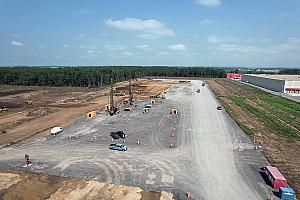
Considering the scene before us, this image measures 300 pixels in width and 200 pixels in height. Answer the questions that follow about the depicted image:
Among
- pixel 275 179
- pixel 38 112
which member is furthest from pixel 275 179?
pixel 38 112

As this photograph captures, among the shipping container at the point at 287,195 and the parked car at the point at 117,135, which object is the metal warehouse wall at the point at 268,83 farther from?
the shipping container at the point at 287,195

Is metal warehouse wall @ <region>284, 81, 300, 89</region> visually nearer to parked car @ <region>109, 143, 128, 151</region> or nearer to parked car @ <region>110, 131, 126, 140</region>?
parked car @ <region>110, 131, 126, 140</region>

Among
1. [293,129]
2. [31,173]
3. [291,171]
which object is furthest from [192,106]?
[31,173]

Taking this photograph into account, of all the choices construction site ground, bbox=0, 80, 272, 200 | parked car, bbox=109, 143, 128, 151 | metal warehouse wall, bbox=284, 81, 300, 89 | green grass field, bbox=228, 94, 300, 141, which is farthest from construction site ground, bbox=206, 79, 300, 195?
metal warehouse wall, bbox=284, 81, 300, 89

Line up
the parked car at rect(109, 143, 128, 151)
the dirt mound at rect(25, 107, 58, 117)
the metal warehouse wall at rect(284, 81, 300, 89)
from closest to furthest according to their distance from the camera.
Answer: the parked car at rect(109, 143, 128, 151), the dirt mound at rect(25, 107, 58, 117), the metal warehouse wall at rect(284, 81, 300, 89)

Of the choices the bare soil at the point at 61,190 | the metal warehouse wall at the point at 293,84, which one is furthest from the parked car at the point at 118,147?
the metal warehouse wall at the point at 293,84

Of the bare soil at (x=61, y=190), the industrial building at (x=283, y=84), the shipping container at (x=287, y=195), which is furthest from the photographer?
the industrial building at (x=283, y=84)

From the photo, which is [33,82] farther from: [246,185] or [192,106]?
[246,185]

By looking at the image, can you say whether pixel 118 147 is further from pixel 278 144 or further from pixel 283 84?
pixel 283 84

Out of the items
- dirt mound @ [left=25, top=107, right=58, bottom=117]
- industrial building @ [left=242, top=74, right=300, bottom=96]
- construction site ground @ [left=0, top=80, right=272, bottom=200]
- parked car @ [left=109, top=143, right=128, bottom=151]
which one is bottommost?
construction site ground @ [left=0, top=80, right=272, bottom=200]
